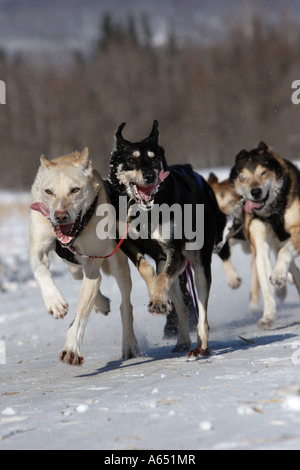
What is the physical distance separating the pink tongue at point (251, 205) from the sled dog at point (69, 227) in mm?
1701

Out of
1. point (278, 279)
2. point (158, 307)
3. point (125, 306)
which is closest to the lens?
point (158, 307)

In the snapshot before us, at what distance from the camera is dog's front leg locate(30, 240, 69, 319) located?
4020mm

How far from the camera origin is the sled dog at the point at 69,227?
13.4ft

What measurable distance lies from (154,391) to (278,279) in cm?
235

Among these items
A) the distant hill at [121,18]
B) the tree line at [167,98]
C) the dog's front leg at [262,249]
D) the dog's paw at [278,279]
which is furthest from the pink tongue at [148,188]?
the distant hill at [121,18]

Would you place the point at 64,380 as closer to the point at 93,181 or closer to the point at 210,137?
the point at 93,181

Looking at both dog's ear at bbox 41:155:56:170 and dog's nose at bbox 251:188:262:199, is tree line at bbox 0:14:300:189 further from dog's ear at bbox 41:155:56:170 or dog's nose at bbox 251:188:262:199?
dog's ear at bbox 41:155:56:170

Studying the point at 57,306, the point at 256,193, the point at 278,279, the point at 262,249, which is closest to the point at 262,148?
the point at 256,193

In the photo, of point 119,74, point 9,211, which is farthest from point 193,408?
point 119,74

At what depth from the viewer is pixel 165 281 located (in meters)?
4.23

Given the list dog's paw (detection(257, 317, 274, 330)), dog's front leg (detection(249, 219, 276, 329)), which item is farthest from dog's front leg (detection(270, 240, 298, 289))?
dog's paw (detection(257, 317, 274, 330))

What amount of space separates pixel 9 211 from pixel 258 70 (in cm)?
2152

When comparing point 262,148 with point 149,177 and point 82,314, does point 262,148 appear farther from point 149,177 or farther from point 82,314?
point 82,314

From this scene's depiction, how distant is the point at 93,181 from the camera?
4.46m
